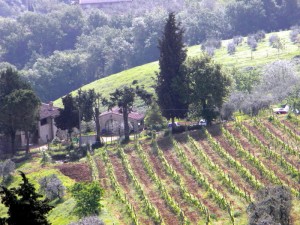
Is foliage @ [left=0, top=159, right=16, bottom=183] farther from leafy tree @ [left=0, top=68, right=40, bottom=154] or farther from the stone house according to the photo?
the stone house

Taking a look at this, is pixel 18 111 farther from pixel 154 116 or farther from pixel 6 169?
pixel 154 116

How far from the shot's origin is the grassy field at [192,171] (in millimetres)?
41875

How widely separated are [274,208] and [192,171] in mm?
15726

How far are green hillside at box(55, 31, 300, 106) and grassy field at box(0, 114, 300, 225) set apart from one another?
51.3 metres

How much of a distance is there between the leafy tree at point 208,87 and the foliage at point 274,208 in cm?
2729

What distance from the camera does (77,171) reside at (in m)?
55.9

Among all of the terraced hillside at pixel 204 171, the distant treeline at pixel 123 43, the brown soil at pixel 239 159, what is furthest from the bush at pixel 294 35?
the brown soil at pixel 239 159

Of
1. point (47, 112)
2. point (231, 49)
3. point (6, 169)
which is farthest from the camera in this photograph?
point (231, 49)

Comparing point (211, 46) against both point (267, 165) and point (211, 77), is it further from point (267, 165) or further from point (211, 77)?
point (267, 165)

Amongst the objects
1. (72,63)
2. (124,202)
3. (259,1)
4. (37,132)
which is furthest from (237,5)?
(124,202)

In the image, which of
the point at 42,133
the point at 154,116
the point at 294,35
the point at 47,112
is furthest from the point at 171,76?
the point at 294,35

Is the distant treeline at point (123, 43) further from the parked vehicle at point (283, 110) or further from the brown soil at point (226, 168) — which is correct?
the brown soil at point (226, 168)

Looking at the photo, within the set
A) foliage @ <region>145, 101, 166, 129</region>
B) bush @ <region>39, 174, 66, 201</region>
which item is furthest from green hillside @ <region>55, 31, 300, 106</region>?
bush @ <region>39, 174, 66, 201</region>

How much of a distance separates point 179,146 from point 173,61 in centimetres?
1085
